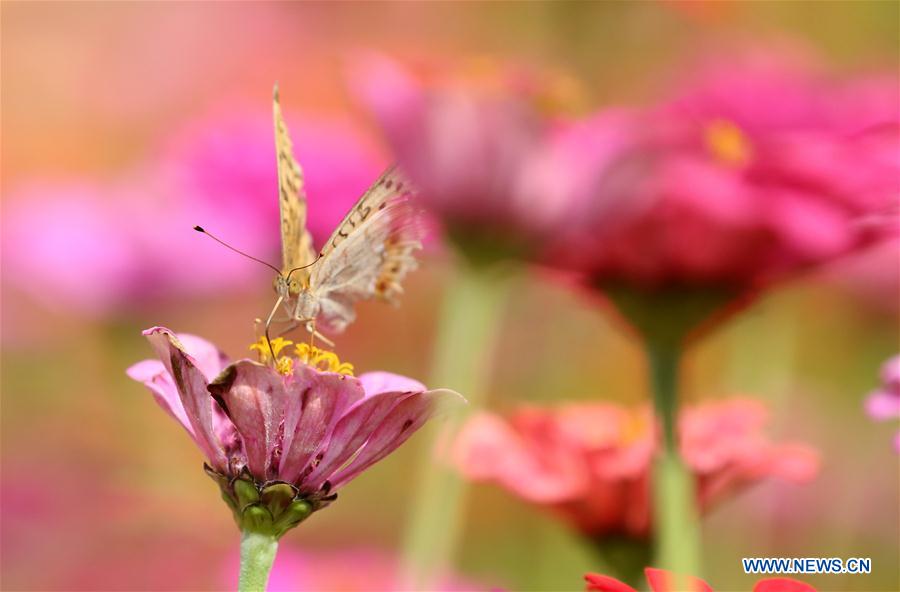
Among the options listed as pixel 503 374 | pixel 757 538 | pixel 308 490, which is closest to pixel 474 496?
pixel 503 374

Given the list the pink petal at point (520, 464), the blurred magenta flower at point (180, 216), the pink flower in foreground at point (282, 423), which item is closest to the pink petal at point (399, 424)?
the pink flower in foreground at point (282, 423)

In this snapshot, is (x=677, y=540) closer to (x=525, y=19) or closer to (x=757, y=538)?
(x=757, y=538)

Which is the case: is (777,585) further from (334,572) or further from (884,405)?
(334,572)

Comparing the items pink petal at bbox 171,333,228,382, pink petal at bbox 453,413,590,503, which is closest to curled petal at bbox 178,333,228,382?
pink petal at bbox 171,333,228,382

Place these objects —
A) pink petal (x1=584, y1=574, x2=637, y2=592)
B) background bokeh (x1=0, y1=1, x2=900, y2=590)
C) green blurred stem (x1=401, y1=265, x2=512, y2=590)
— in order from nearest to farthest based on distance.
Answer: pink petal (x1=584, y1=574, x2=637, y2=592) < green blurred stem (x1=401, y1=265, x2=512, y2=590) < background bokeh (x1=0, y1=1, x2=900, y2=590)

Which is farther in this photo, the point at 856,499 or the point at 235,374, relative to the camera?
the point at 856,499

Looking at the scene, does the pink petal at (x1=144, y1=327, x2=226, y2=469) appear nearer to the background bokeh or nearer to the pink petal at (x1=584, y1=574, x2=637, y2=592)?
the pink petal at (x1=584, y1=574, x2=637, y2=592)

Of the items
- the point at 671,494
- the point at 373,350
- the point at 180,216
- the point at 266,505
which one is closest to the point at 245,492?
the point at 266,505
